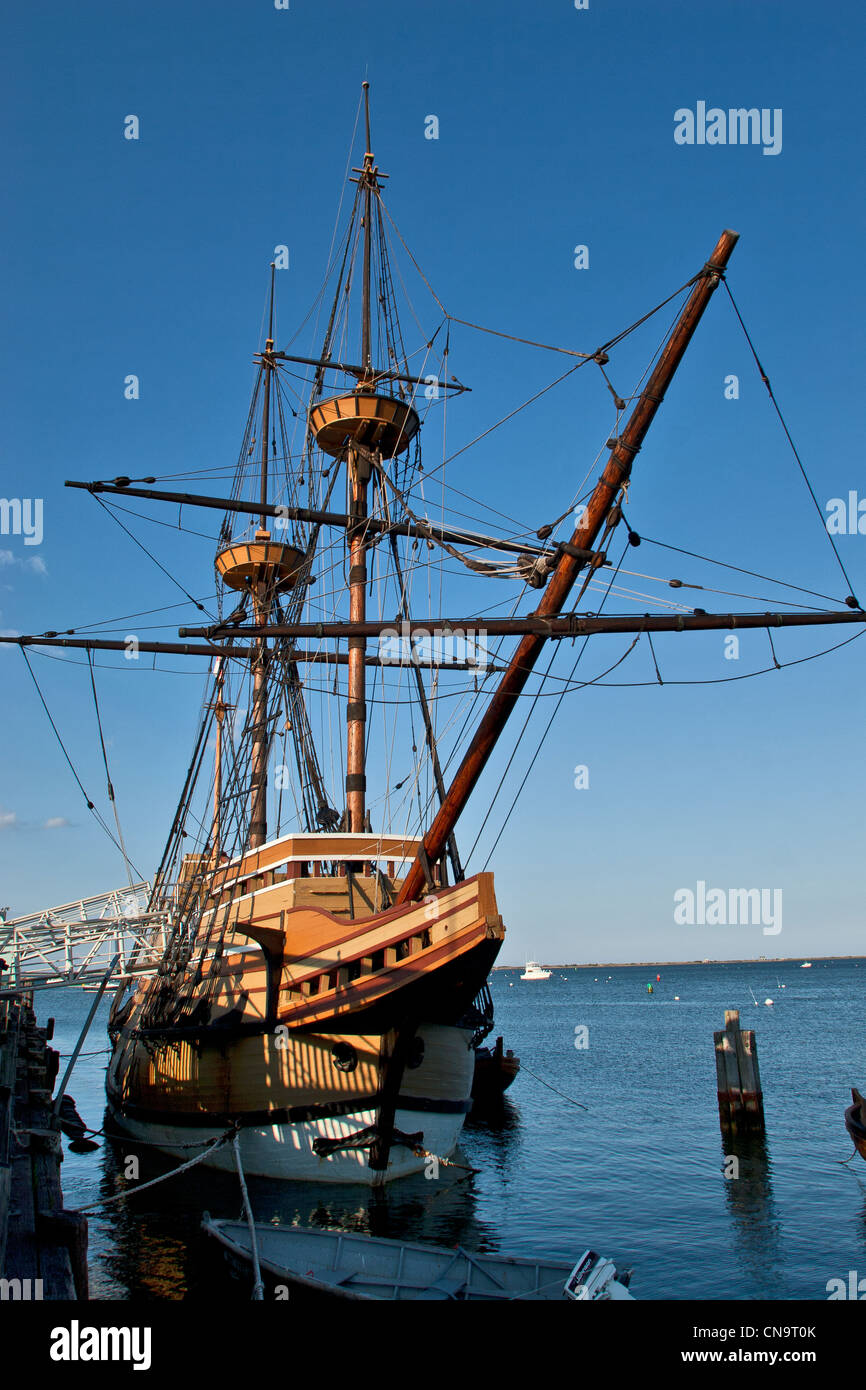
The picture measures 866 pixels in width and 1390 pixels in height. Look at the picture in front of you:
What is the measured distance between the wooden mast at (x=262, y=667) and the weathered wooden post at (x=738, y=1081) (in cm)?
1631

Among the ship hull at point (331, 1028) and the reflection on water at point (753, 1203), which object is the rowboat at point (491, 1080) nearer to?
the reflection on water at point (753, 1203)

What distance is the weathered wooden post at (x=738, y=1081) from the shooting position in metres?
29.1

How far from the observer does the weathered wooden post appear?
29.1 m

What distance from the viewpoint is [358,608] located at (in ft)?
80.3

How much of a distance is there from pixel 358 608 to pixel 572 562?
8686 millimetres

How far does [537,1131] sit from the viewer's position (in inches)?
1277


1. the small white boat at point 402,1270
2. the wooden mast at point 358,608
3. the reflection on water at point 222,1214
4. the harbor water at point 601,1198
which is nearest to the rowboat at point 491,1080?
the harbor water at point 601,1198

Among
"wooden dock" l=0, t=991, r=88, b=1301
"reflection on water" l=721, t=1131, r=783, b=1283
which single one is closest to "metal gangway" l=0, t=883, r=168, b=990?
"wooden dock" l=0, t=991, r=88, b=1301

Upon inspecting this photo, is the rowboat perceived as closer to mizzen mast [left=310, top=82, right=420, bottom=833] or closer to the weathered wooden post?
the weathered wooden post

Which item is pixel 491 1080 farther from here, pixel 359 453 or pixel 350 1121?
pixel 359 453

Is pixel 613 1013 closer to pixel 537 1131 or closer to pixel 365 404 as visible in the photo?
pixel 537 1131
